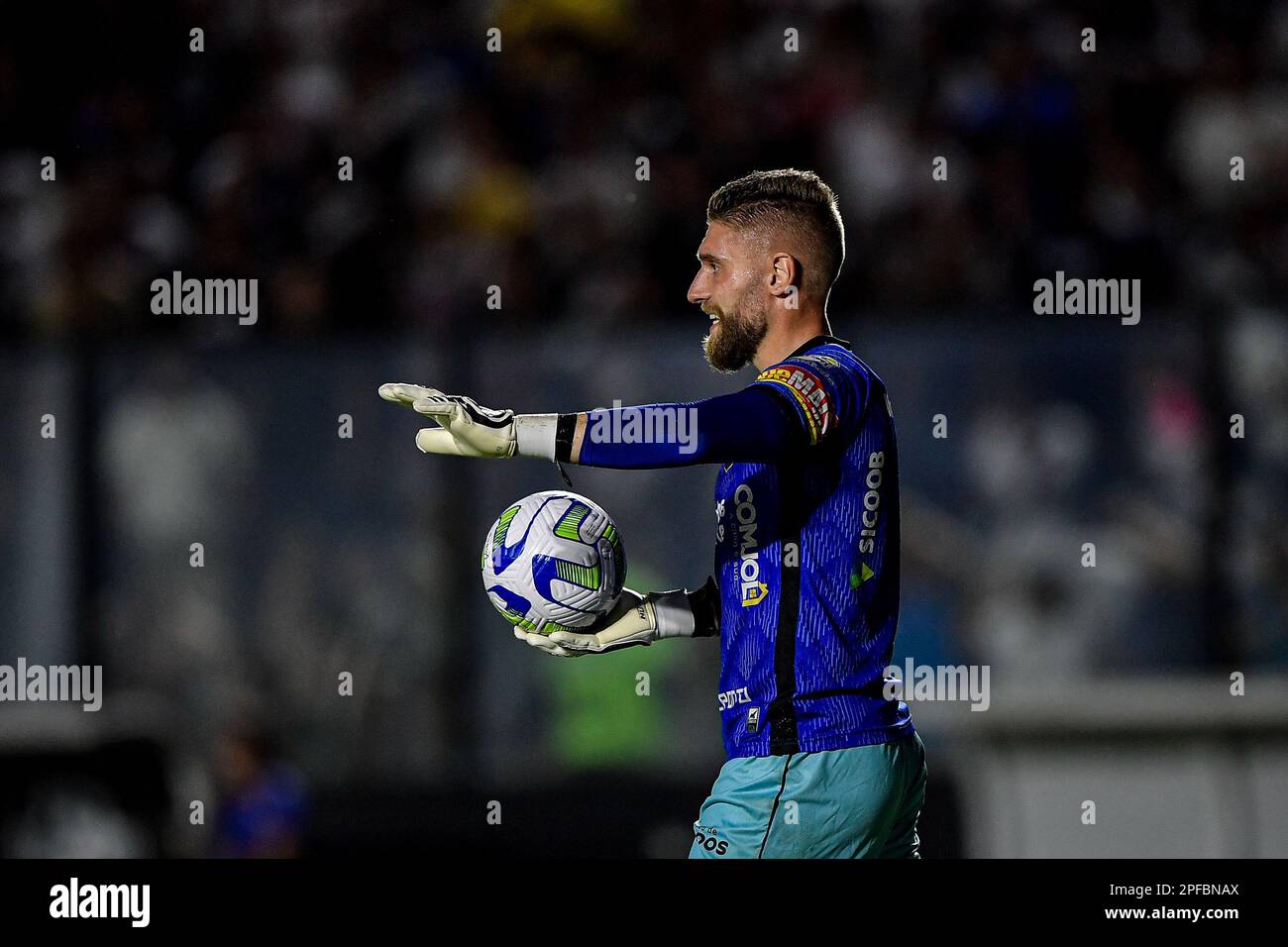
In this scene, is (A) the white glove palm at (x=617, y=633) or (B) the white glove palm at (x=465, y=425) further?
(A) the white glove palm at (x=617, y=633)

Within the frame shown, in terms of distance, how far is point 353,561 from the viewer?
11195 millimetres

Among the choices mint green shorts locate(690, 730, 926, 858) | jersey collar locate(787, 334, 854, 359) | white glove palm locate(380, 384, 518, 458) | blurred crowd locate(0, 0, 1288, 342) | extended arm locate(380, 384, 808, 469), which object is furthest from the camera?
blurred crowd locate(0, 0, 1288, 342)

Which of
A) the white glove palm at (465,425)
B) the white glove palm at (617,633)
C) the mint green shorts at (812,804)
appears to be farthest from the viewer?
the white glove palm at (617,633)

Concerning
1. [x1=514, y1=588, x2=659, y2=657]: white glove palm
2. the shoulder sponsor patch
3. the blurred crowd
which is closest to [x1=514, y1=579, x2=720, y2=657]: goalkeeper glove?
[x1=514, y1=588, x2=659, y2=657]: white glove palm

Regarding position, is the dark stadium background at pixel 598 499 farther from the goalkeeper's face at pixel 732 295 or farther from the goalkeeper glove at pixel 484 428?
the goalkeeper glove at pixel 484 428

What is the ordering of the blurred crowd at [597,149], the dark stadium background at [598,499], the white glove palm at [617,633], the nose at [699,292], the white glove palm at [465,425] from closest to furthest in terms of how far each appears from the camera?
the white glove palm at [465,425] → the nose at [699,292] → the white glove palm at [617,633] → the dark stadium background at [598,499] → the blurred crowd at [597,149]

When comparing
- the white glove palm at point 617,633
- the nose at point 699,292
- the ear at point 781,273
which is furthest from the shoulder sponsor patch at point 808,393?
the white glove palm at point 617,633

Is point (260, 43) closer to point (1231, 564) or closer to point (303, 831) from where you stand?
point (303, 831)

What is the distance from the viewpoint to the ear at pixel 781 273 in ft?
16.7

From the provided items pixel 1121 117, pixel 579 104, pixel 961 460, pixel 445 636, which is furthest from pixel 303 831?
pixel 1121 117

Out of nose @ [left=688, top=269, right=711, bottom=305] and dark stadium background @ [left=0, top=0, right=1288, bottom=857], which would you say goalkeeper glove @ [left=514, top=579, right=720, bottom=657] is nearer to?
nose @ [left=688, top=269, right=711, bottom=305]

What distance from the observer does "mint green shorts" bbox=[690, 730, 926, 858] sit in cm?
477

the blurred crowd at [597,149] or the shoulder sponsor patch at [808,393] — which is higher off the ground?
the blurred crowd at [597,149]

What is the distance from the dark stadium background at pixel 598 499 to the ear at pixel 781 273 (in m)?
5.67
